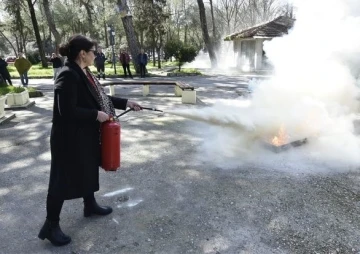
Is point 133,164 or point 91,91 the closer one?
point 91,91

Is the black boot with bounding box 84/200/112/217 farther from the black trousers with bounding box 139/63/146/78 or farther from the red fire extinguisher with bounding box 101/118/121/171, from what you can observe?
the black trousers with bounding box 139/63/146/78

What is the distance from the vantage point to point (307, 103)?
644cm

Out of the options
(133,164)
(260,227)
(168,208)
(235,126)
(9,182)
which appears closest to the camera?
(260,227)

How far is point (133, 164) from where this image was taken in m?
4.94

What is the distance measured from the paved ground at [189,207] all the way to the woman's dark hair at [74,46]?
1.76 metres

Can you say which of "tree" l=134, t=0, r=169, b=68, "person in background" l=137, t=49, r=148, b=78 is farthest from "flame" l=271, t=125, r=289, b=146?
"tree" l=134, t=0, r=169, b=68

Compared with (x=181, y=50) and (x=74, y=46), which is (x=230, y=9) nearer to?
(x=181, y=50)

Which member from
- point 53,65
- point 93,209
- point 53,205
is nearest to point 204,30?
point 53,65

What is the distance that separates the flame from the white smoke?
130 millimetres

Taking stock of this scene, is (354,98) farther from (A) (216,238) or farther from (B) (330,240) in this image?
(A) (216,238)

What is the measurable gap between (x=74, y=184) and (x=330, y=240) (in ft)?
8.20

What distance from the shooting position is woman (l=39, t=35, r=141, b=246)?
8.53ft

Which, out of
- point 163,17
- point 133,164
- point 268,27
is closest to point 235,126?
point 133,164

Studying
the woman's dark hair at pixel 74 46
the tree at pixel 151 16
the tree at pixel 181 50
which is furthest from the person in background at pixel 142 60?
the woman's dark hair at pixel 74 46
